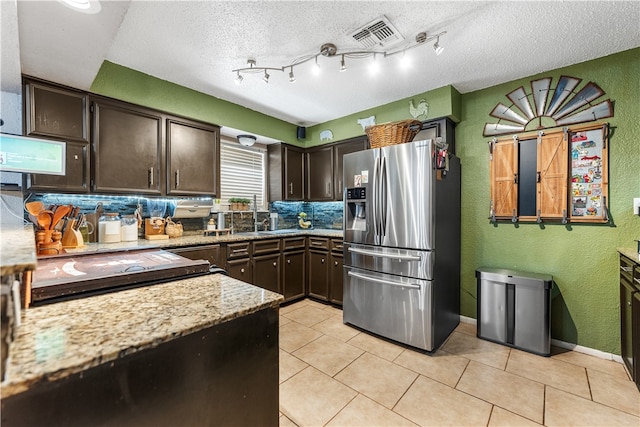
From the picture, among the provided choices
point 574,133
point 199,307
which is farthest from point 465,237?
point 199,307

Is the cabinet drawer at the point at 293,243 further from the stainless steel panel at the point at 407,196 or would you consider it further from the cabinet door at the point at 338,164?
the stainless steel panel at the point at 407,196

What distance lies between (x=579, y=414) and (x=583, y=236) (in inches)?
60.4

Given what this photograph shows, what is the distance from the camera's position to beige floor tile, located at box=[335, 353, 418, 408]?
6.40ft

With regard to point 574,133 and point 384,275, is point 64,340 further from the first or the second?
point 574,133

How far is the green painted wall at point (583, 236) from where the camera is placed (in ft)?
7.75

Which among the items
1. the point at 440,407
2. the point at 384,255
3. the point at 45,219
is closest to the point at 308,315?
the point at 384,255

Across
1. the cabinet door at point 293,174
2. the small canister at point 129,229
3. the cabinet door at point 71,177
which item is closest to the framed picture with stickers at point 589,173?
the cabinet door at point 293,174

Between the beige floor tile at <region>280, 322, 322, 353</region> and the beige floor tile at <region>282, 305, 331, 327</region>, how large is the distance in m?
0.12

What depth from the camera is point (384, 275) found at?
9.07 feet

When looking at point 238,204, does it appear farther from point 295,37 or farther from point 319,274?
point 295,37

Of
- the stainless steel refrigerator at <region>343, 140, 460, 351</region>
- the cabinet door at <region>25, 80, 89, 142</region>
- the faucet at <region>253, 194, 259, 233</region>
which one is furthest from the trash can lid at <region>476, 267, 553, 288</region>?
the cabinet door at <region>25, 80, 89, 142</region>

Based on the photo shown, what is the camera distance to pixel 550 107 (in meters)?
2.68

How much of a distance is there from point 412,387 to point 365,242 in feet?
4.34

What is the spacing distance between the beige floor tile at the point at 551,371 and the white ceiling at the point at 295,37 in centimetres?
263
